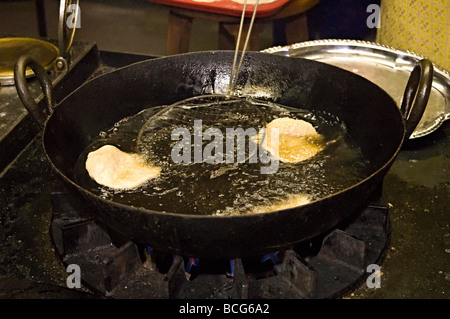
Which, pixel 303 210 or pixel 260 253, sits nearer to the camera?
pixel 303 210

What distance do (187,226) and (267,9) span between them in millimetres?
2022

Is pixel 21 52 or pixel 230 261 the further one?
pixel 21 52

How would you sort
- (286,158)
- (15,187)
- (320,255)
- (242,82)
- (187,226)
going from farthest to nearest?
(242,82) < (15,187) < (286,158) < (320,255) < (187,226)

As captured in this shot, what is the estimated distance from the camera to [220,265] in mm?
1746

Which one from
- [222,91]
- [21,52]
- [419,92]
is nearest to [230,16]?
[222,91]

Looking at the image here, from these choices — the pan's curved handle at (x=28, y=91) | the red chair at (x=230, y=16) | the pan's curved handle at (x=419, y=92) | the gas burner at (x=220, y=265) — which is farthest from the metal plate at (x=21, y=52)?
the pan's curved handle at (x=419, y=92)

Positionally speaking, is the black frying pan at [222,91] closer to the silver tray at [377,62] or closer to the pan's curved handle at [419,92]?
the pan's curved handle at [419,92]

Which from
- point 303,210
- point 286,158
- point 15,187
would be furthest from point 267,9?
point 303,210

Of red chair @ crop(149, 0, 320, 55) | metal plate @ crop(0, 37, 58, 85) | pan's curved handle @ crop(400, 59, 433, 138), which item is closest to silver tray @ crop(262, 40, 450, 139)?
red chair @ crop(149, 0, 320, 55)

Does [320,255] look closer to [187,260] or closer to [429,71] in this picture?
[187,260]

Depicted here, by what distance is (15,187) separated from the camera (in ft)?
6.97

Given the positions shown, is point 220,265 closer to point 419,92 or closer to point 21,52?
point 419,92

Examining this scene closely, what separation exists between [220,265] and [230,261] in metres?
0.07

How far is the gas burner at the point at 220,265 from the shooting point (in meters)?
1.60
